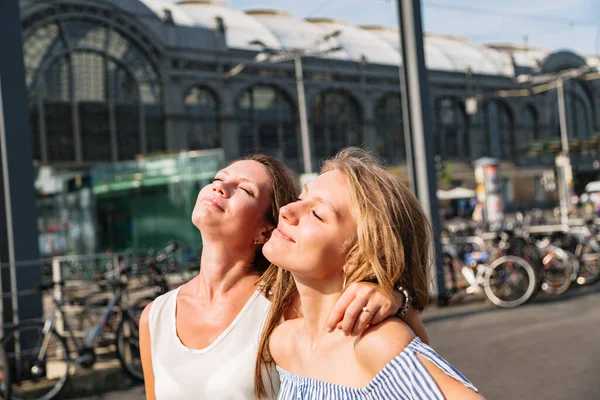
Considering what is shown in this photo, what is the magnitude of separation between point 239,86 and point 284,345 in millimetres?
42720

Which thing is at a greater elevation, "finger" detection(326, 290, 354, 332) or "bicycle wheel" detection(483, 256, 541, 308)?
"finger" detection(326, 290, 354, 332)

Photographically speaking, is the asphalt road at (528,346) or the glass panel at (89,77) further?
the glass panel at (89,77)

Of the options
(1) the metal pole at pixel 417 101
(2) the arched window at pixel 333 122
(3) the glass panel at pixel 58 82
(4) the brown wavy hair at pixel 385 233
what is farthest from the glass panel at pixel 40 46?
(4) the brown wavy hair at pixel 385 233

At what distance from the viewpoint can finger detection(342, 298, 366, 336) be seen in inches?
57.0

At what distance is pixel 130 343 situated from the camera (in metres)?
6.49

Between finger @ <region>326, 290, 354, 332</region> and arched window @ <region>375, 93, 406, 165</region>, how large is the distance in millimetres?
49592

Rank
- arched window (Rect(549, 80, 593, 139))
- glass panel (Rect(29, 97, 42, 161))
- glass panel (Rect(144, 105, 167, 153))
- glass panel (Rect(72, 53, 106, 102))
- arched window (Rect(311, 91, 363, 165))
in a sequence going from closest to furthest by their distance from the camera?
glass panel (Rect(29, 97, 42, 161)) < glass panel (Rect(72, 53, 106, 102)) < glass panel (Rect(144, 105, 167, 153)) < arched window (Rect(311, 91, 363, 165)) < arched window (Rect(549, 80, 593, 139))

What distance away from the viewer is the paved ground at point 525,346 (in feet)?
17.3

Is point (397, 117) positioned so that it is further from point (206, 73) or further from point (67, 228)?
point (67, 228)

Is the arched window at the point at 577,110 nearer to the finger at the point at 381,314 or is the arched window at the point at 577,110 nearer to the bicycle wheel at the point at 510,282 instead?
the bicycle wheel at the point at 510,282

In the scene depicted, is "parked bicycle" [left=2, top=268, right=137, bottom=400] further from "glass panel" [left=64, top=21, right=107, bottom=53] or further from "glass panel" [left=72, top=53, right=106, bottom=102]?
"glass panel" [left=72, top=53, right=106, bottom=102]

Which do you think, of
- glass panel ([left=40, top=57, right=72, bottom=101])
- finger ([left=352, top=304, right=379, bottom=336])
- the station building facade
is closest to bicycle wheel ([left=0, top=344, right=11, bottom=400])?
finger ([left=352, top=304, right=379, bottom=336])

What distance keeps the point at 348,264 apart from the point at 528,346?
227 inches

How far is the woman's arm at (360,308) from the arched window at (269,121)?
41937 millimetres
